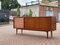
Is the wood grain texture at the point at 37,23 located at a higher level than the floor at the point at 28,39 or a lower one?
higher

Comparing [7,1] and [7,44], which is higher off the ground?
[7,1]

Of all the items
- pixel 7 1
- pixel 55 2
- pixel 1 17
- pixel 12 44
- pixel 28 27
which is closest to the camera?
pixel 12 44

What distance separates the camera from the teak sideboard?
869 cm

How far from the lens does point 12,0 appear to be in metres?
31.7

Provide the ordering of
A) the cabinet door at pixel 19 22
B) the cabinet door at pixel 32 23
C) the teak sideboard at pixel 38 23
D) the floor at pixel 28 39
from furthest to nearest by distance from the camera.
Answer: the cabinet door at pixel 19 22
the cabinet door at pixel 32 23
the teak sideboard at pixel 38 23
the floor at pixel 28 39

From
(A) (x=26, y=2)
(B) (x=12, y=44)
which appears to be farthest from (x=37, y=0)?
(B) (x=12, y=44)

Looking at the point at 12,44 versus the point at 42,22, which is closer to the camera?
A: the point at 12,44

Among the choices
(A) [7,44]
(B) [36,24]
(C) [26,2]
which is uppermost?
(C) [26,2]

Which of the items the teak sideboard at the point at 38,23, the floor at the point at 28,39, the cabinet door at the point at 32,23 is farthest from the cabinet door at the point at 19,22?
the floor at the point at 28,39

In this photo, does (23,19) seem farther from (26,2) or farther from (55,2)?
(55,2)

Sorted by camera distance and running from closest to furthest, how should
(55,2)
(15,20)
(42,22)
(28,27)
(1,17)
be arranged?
(42,22) → (28,27) → (15,20) → (1,17) → (55,2)

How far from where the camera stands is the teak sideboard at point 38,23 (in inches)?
342

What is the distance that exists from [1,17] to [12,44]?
1552 centimetres

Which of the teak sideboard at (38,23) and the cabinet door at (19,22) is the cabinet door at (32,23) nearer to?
the teak sideboard at (38,23)
